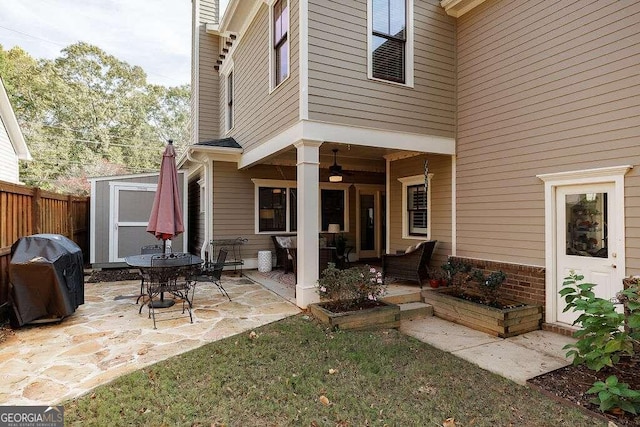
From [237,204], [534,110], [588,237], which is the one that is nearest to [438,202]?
[534,110]

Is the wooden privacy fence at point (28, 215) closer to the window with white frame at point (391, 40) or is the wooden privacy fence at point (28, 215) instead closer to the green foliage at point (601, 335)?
the window with white frame at point (391, 40)

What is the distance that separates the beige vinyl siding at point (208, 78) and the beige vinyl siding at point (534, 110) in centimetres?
750

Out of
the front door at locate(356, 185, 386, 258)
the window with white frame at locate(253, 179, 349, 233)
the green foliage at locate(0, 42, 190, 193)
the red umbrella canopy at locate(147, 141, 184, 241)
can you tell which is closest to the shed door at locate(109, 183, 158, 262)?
the window with white frame at locate(253, 179, 349, 233)

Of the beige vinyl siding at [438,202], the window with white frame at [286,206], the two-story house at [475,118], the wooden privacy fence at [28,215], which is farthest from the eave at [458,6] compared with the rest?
the wooden privacy fence at [28,215]

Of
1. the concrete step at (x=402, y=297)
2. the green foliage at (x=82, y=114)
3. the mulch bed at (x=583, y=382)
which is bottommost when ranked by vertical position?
the mulch bed at (x=583, y=382)

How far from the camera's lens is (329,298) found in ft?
16.7

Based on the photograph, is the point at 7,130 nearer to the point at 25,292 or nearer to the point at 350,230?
the point at 25,292

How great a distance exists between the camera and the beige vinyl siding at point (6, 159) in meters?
11.9

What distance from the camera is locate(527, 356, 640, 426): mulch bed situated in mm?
2852

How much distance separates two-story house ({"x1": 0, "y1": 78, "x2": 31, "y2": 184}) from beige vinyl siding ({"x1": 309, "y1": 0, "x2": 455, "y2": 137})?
39.3ft

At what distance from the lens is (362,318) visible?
4.73 metres

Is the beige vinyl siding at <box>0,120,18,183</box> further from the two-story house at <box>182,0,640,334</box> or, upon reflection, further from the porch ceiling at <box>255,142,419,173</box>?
the porch ceiling at <box>255,142,419,173</box>

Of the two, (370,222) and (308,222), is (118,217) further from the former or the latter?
(370,222)

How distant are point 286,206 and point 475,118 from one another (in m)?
5.12
